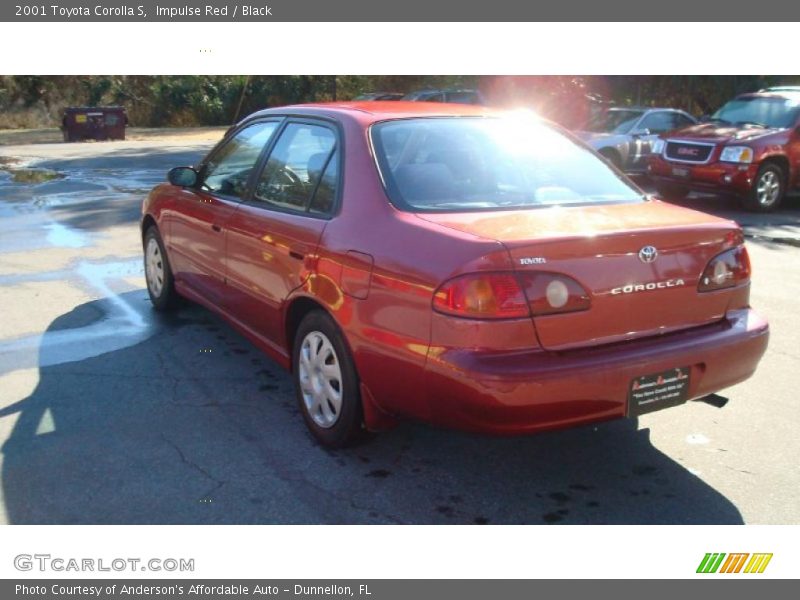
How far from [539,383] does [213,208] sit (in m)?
2.79

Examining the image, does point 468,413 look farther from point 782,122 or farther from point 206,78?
point 206,78

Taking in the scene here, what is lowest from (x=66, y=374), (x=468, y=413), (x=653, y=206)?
(x=66, y=374)

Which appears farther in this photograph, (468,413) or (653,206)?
(653,206)

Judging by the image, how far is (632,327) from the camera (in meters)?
3.48

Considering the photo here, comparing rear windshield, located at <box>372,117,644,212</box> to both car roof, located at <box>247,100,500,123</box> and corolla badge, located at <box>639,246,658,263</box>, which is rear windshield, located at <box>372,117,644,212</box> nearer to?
car roof, located at <box>247,100,500,123</box>

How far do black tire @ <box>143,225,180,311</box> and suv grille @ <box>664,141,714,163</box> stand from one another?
858 cm

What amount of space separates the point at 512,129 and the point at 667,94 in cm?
2261

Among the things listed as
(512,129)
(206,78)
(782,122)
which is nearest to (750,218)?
(782,122)

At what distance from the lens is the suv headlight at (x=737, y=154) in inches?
471

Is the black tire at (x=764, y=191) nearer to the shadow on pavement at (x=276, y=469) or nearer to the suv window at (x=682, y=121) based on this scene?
the suv window at (x=682, y=121)

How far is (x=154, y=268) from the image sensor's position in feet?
21.4

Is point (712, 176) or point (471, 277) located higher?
point (471, 277)

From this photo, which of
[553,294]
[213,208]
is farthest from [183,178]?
[553,294]

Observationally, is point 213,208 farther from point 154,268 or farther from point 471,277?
point 471,277
